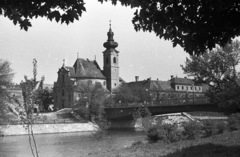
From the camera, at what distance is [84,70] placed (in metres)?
103

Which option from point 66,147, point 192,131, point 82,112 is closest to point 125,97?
point 82,112

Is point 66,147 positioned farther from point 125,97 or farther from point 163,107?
point 125,97

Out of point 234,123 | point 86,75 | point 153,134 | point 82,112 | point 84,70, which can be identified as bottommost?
point 153,134

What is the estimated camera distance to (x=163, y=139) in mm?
20844

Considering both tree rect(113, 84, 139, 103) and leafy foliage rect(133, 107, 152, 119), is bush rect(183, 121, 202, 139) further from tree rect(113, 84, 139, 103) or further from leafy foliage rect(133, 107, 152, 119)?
tree rect(113, 84, 139, 103)

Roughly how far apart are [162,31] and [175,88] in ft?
408

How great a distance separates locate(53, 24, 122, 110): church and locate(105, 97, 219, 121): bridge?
2548 centimetres

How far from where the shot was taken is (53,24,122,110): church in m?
99.4

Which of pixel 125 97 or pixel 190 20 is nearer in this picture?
pixel 190 20

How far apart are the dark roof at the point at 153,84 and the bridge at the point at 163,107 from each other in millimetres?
42594

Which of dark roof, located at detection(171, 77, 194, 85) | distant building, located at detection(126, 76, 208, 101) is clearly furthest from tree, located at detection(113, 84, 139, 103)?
dark roof, located at detection(171, 77, 194, 85)

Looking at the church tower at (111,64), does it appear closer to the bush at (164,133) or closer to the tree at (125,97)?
the tree at (125,97)

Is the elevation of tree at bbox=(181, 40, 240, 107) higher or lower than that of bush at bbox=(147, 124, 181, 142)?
higher

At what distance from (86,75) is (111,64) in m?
11.9
